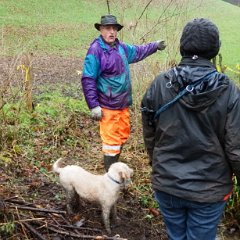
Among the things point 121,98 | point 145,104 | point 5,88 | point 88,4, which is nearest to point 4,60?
point 5,88

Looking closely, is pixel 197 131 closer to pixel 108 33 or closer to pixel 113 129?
pixel 113 129

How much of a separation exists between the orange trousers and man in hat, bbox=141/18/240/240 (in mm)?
1748

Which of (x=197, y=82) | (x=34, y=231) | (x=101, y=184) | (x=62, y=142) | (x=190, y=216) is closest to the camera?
(x=197, y=82)

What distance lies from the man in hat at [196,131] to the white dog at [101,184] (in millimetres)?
786

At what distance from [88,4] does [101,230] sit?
78.8ft

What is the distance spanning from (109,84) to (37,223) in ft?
5.66

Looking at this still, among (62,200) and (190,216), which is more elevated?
(190,216)

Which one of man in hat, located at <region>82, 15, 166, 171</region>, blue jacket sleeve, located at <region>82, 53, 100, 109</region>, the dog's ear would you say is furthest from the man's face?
the dog's ear

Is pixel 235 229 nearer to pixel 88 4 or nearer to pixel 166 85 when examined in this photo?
pixel 166 85

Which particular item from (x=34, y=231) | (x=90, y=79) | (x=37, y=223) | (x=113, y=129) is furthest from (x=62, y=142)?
(x=34, y=231)

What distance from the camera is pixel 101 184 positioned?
3.71 meters

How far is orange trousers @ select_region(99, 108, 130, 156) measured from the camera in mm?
4555

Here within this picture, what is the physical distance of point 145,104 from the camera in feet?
9.19

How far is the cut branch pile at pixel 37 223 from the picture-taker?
3359 mm
